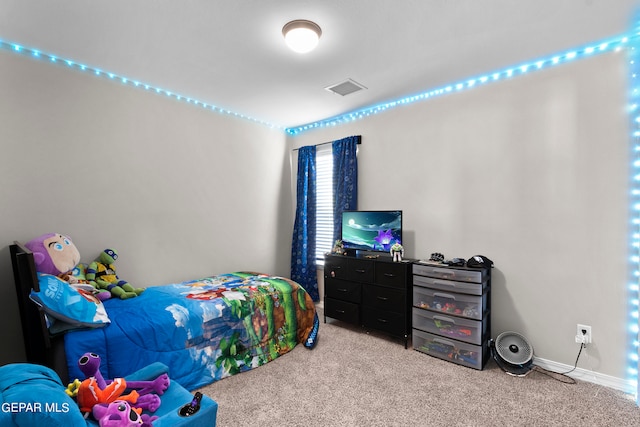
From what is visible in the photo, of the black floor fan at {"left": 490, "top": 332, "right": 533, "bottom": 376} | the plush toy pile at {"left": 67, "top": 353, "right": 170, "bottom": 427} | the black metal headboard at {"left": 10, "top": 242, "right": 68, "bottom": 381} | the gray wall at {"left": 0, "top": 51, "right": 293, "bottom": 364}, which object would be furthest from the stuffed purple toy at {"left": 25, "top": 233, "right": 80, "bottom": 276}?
the black floor fan at {"left": 490, "top": 332, "right": 533, "bottom": 376}

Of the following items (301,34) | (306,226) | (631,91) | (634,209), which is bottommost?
(306,226)

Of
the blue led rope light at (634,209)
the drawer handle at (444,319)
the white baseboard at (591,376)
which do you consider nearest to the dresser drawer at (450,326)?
the drawer handle at (444,319)

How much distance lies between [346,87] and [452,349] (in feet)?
8.91

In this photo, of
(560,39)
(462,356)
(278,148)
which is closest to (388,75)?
(560,39)

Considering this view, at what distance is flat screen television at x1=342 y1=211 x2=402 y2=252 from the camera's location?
11.2ft

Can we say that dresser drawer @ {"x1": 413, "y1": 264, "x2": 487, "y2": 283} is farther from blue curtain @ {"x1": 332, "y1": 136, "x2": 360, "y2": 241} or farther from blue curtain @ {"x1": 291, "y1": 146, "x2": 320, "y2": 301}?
blue curtain @ {"x1": 291, "y1": 146, "x2": 320, "y2": 301}

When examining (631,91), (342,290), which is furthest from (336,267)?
(631,91)

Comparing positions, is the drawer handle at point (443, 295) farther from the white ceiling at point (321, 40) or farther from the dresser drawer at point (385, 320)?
the white ceiling at point (321, 40)

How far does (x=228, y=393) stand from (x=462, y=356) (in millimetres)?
1978

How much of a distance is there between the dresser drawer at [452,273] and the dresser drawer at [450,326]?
0.35m

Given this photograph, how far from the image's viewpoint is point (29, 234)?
100 inches

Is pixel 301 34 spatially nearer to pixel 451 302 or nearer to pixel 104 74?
pixel 104 74

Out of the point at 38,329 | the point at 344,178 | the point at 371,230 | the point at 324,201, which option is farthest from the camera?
the point at 324,201

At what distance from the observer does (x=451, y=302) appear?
2.87m
